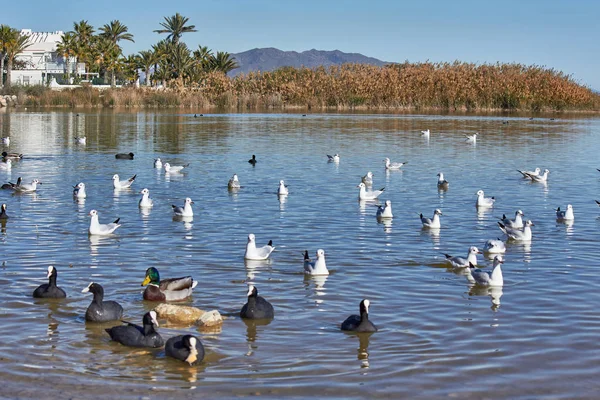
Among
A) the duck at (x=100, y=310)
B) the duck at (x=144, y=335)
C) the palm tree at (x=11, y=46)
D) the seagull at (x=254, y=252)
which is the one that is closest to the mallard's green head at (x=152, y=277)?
the duck at (x=100, y=310)

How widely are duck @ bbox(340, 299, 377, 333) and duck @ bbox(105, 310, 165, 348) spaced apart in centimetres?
241

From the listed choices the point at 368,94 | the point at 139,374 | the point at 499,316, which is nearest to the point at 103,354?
the point at 139,374

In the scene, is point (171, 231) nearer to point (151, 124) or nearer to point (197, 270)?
point (197, 270)

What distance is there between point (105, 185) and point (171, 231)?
8.53 m

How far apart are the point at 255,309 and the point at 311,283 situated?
2.53 m

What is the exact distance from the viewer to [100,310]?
1150 cm

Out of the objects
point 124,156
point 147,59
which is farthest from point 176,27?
point 124,156

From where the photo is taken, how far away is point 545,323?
39.2ft

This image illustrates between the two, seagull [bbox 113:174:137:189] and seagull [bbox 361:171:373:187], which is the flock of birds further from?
seagull [bbox 361:171:373:187]

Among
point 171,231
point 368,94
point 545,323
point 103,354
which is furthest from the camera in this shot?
point 368,94

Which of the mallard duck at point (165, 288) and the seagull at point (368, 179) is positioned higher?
the seagull at point (368, 179)

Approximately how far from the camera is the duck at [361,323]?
11094 millimetres

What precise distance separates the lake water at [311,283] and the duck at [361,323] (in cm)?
14

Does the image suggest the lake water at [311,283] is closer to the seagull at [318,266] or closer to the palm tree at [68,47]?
the seagull at [318,266]
